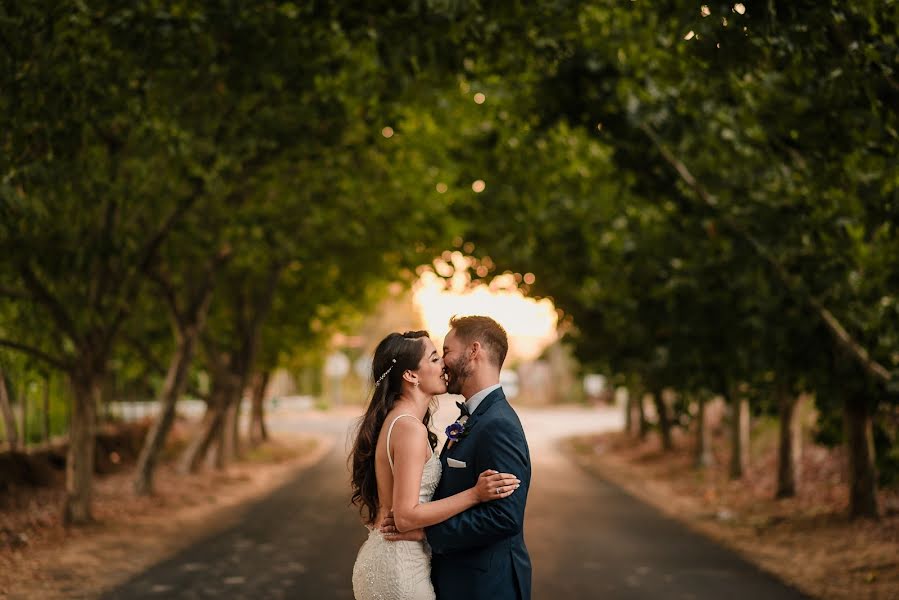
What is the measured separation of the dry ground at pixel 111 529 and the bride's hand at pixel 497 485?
685 cm

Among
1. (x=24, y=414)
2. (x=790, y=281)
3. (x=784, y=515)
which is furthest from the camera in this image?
(x=24, y=414)

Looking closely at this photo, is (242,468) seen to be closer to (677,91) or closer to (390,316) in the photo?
(677,91)

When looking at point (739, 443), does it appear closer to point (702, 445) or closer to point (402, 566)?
point (702, 445)

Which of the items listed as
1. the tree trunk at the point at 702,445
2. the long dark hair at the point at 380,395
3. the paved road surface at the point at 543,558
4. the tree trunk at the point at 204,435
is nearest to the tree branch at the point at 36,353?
the paved road surface at the point at 543,558

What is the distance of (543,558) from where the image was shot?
40.2 ft

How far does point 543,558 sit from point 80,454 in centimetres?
666

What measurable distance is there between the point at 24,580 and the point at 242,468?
1628cm

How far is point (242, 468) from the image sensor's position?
26875 millimetres

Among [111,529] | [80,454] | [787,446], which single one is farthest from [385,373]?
[787,446]

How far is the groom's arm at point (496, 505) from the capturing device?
14.4 ft

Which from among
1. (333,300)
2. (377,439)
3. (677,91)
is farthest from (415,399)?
(333,300)

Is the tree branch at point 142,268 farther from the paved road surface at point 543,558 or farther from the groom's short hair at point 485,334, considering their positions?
the groom's short hair at point 485,334

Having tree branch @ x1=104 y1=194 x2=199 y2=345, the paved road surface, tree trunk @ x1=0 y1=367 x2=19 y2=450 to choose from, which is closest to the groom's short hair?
the paved road surface

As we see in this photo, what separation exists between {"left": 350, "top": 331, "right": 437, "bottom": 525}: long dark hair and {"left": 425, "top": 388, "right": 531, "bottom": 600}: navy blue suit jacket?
1.12 ft
